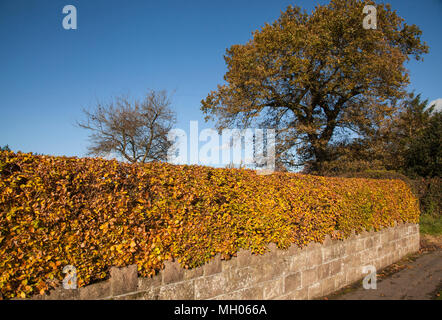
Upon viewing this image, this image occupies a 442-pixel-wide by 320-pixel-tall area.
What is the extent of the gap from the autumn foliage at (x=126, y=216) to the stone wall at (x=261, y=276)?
5.0 inches

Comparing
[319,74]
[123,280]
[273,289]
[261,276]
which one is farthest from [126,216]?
[319,74]

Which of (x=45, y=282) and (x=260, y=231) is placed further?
(x=260, y=231)

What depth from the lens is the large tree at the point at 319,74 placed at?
50.2 ft

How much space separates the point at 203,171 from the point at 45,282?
2202mm

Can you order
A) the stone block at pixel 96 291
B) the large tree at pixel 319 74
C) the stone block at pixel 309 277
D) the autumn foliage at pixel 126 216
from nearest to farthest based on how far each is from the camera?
the autumn foliage at pixel 126 216 < the stone block at pixel 96 291 < the stone block at pixel 309 277 < the large tree at pixel 319 74

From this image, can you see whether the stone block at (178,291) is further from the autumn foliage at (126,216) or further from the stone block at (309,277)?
the stone block at (309,277)

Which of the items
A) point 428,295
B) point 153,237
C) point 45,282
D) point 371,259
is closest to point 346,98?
point 371,259

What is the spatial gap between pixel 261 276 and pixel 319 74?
14.3 m

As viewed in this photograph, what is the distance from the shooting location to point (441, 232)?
39.2 feet

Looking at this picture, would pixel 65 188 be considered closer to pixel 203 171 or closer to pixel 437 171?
pixel 203 171

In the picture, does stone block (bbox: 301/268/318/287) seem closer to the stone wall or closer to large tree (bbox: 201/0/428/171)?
the stone wall

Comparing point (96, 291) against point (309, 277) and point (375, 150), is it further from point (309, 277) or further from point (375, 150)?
point (375, 150)

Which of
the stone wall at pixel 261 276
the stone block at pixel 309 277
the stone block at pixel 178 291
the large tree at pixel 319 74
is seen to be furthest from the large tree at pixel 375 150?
the stone block at pixel 178 291

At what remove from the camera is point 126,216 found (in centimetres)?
329
